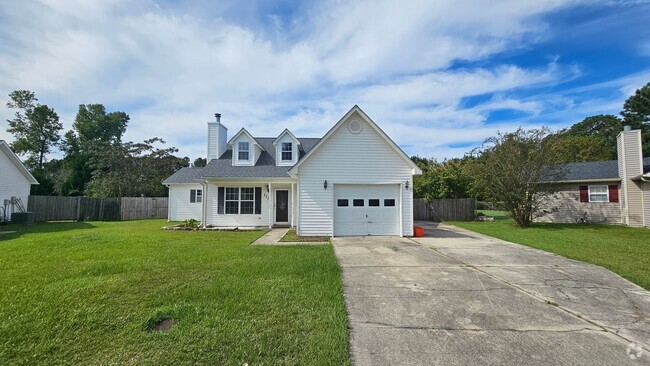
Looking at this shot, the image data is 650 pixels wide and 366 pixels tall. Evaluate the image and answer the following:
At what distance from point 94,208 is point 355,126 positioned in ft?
73.1

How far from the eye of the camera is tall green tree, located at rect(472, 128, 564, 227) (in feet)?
55.8

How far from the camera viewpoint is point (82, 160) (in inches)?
1319

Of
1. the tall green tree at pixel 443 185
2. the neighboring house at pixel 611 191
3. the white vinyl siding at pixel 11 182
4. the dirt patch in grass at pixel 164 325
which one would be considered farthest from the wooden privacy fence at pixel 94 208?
the neighboring house at pixel 611 191

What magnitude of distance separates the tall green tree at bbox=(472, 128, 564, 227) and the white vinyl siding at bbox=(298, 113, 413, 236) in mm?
7901

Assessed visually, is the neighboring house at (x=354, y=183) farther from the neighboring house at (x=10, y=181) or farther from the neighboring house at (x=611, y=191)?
the neighboring house at (x=10, y=181)

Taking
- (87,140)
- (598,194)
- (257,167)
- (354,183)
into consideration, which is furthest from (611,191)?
(87,140)

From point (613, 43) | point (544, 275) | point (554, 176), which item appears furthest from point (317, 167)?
point (554, 176)

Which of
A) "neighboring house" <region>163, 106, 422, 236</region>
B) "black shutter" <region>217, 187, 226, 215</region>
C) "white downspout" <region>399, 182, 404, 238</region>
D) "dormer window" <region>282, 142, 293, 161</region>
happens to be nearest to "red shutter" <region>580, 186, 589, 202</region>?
"neighboring house" <region>163, 106, 422, 236</region>

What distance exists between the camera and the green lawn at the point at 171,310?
335cm

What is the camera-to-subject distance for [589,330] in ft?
13.6

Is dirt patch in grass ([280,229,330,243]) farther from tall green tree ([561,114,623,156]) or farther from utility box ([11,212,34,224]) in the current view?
tall green tree ([561,114,623,156])

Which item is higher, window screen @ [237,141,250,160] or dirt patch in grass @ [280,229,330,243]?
window screen @ [237,141,250,160]

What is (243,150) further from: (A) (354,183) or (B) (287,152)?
(A) (354,183)

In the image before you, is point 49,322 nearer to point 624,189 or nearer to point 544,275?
point 544,275
